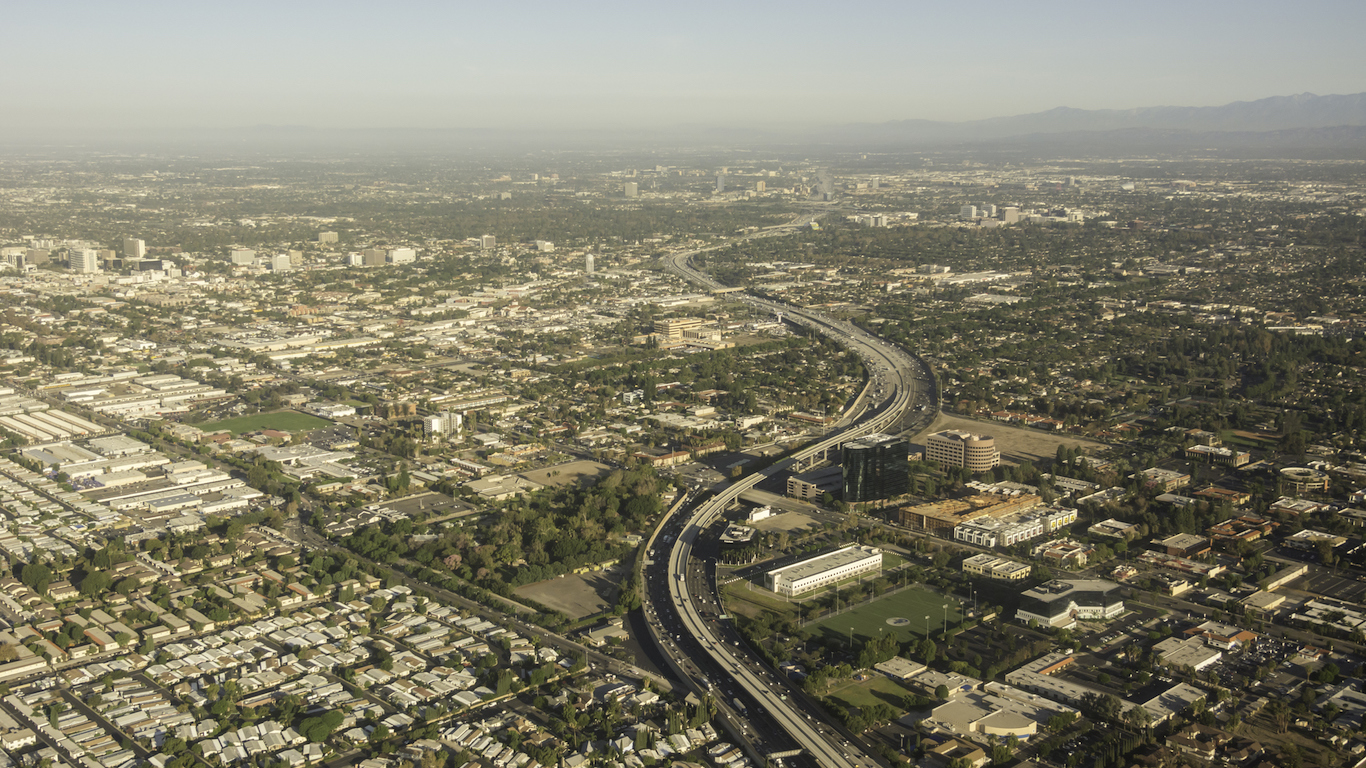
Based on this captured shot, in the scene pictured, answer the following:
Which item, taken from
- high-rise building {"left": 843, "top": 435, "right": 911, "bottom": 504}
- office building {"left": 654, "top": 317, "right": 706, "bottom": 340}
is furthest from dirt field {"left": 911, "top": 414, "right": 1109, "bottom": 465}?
office building {"left": 654, "top": 317, "right": 706, "bottom": 340}

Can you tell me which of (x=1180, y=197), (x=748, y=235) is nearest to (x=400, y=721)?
(x=748, y=235)

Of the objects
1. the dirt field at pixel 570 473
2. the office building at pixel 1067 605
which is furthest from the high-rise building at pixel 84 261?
the office building at pixel 1067 605

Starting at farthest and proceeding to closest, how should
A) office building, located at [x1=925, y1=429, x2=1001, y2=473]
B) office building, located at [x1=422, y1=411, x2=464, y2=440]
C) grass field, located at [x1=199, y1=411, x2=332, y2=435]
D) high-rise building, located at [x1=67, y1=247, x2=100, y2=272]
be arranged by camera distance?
high-rise building, located at [x1=67, y1=247, x2=100, y2=272], grass field, located at [x1=199, y1=411, x2=332, y2=435], office building, located at [x1=422, y1=411, x2=464, y2=440], office building, located at [x1=925, y1=429, x2=1001, y2=473]

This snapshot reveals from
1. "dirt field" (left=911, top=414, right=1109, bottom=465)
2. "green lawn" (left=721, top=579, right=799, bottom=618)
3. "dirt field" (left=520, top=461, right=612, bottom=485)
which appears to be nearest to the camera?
"green lawn" (left=721, top=579, right=799, bottom=618)

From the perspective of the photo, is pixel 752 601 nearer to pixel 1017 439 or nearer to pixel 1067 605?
pixel 1067 605

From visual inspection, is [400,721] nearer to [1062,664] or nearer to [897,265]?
[1062,664]

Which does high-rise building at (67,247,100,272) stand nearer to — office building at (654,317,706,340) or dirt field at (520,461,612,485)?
office building at (654,317,706,340)

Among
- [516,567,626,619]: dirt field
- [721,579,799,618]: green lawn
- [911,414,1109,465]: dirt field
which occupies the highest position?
[911,414,1109,465]: dirt field

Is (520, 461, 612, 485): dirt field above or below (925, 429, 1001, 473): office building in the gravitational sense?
below
